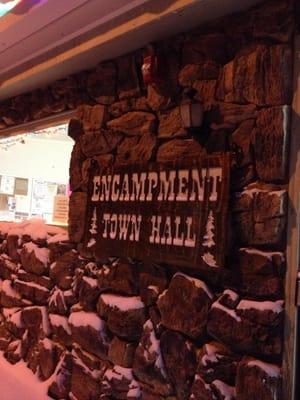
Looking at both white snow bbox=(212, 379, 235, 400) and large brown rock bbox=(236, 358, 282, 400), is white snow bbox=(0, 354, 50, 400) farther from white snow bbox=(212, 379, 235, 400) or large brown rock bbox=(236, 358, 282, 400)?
large brown rock bbox=(236, 358, 282, 400)

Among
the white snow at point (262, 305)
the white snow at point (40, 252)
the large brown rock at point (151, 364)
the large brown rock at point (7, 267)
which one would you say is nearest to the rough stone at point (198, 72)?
the white snow at point (262, 305)

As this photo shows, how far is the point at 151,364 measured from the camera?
269 centimetres

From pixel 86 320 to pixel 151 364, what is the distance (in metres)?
0.72

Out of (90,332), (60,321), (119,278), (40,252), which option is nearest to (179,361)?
(119,278)

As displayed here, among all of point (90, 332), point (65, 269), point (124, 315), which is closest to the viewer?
point (124, 315)

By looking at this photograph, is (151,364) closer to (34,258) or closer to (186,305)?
(186,305)

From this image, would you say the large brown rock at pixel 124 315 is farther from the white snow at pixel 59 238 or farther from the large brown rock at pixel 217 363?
the white snow at pixel 59 238

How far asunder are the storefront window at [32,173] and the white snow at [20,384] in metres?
1.48

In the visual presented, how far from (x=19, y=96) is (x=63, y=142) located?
2.32 feet

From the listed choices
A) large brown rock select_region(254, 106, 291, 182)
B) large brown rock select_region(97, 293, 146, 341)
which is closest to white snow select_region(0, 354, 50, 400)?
large brown rock select_region(97, 293, 146, 341)

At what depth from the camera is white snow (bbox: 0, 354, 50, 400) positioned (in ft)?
11.2

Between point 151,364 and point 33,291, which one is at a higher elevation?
point 33,291

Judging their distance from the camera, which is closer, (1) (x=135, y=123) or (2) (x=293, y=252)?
(2) (x=293, y=252)

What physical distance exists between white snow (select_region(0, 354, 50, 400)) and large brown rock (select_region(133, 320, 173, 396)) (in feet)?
3.41
